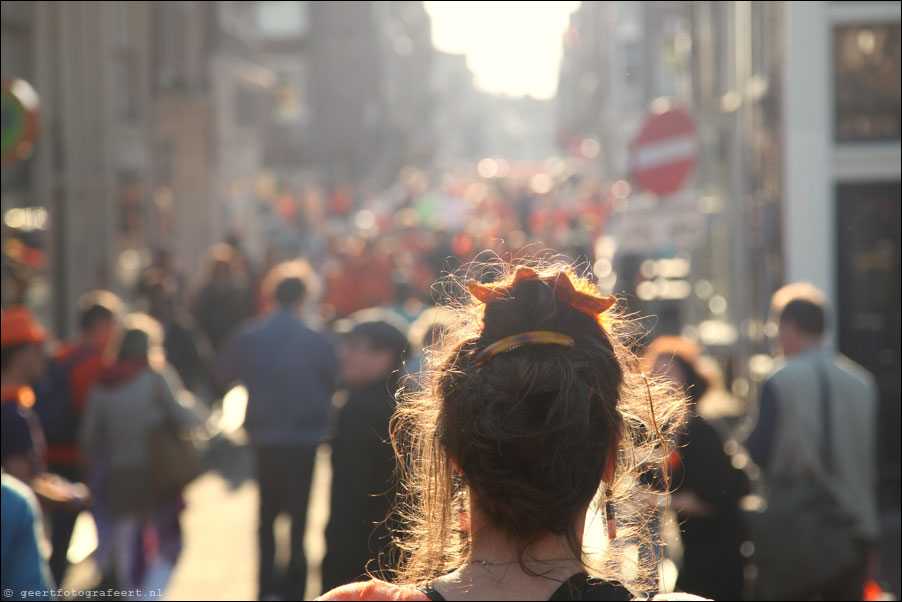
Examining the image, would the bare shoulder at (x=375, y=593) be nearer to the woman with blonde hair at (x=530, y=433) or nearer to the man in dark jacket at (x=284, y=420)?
the woman with blonde hair at (x=530, y=433)

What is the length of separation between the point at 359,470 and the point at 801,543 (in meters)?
1.94

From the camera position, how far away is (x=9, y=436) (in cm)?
532

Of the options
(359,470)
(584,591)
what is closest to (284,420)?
(359,470)

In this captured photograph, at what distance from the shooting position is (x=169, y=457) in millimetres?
7004

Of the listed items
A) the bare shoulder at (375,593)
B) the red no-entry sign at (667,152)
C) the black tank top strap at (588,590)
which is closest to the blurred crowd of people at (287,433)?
the black tank top strap at (588,590)

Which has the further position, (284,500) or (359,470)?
(284,500)

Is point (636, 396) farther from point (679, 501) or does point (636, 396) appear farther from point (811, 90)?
point (811, 90)

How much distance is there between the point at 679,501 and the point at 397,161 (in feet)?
230

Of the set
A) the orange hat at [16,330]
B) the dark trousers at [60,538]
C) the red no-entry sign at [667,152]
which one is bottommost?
the dark trousers at [60,538]

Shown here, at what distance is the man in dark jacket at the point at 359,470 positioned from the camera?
18.9 ft

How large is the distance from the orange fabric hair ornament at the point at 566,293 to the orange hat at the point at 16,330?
3.82m

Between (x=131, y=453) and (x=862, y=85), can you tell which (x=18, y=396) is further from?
(x=862, y=85)

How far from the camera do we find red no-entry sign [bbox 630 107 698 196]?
31.9 feet

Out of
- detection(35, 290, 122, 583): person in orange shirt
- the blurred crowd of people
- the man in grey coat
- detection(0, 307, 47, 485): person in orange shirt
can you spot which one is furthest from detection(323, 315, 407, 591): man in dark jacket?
detection(35, 290, 122, 583): person in orange shirt
